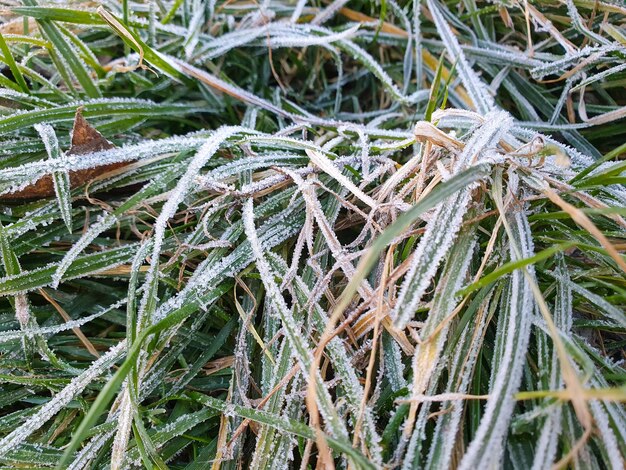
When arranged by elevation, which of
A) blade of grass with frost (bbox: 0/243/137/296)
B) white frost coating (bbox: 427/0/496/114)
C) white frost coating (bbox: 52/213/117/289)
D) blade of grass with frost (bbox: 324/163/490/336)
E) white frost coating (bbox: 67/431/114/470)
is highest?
white frost coating (bbox: 427/0/496/114)

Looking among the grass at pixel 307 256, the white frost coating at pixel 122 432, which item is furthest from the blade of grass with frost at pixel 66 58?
the white frost coating at pixel 122 432

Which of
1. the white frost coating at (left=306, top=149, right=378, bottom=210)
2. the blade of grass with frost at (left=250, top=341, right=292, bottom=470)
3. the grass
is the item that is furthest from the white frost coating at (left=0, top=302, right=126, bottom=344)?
the white frost coating at (left=306, top=149, right=378, bottom=210)

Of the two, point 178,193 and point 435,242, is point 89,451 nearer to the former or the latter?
point 178,193

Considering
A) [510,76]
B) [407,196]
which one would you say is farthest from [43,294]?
[510,76]

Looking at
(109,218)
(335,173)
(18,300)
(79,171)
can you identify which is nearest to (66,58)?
(79,171)

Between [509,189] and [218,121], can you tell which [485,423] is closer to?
[509,189]

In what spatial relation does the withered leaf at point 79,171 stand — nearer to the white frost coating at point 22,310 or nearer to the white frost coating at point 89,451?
the white frost coating at point 22,310

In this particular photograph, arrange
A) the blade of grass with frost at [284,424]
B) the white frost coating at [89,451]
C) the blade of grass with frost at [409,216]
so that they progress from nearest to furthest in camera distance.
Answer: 1. the blade of grass with frost at [409,216]
2. the blade of grass with frost at [284,424]
3. the white frost coating at [89,451]

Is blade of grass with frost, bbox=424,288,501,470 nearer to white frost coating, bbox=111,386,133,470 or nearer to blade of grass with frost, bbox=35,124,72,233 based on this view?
white frost coating, bbox=111,386,133,470
